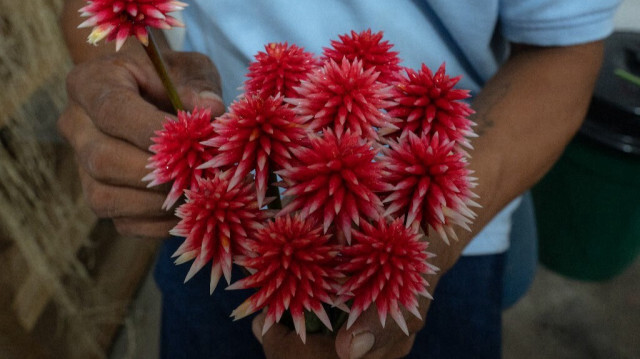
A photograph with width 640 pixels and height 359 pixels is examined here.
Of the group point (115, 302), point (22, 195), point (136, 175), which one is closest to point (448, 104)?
point (136, 175)

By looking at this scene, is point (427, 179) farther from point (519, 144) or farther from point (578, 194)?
point (578, 194)

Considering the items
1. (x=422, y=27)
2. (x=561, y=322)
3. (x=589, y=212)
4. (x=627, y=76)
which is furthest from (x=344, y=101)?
(x=561, y=322)

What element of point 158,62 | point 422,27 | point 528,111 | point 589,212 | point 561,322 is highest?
point 158,62

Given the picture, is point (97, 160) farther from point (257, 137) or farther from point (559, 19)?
point (559, 19)

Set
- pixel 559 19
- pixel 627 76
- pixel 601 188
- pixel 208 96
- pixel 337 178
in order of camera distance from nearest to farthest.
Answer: pixel 337 178
pixel 208 96
pixel 559 19
pixel 627 76
pixel 601 188

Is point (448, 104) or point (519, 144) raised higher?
point (448, 104)

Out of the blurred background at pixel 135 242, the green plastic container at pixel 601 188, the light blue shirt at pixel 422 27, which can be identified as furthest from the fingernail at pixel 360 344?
the green plastic container at pixel 601 188

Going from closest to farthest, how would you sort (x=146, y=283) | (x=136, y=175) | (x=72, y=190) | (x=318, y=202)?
(x=318, y=202)
(x=136, y=175)
(x=72, y=190)
(x=146, y=283)
